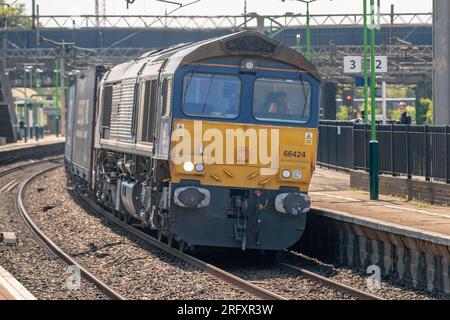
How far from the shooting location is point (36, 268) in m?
17.3

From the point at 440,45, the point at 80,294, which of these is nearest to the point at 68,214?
the point at 440,45

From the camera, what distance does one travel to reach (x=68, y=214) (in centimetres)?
2694

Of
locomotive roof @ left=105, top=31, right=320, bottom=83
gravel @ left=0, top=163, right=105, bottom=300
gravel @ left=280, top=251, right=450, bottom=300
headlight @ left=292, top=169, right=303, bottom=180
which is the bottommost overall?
gravel @ left=280, top=251, right=450, bottom=300

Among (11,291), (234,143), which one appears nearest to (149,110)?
(234,143)

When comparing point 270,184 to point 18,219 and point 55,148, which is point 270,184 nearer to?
point 18,219

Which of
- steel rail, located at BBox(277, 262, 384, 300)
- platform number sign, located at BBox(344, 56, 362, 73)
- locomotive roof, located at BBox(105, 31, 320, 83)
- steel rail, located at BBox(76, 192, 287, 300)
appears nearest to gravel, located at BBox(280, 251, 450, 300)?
steel rail, located at BBox(277, 262, 384, 300)

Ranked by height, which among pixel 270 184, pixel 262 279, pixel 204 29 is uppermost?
pixel 204 29

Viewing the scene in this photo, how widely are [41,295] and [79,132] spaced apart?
52.6 feet

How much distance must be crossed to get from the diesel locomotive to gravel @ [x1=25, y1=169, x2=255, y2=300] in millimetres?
818

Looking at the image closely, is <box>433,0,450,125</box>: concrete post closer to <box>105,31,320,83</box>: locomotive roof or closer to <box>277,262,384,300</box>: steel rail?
<box>105,31,320,83</box>: locomotive roof

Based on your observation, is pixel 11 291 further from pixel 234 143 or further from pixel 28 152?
pixel 28 152

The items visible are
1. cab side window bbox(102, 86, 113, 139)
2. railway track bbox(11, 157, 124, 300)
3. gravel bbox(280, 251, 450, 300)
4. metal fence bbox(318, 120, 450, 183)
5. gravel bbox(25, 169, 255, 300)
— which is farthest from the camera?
cab side window bbox(102, 86, 113, 139)

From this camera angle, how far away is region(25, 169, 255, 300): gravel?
14758mm

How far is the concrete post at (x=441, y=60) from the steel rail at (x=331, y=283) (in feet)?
28.0
